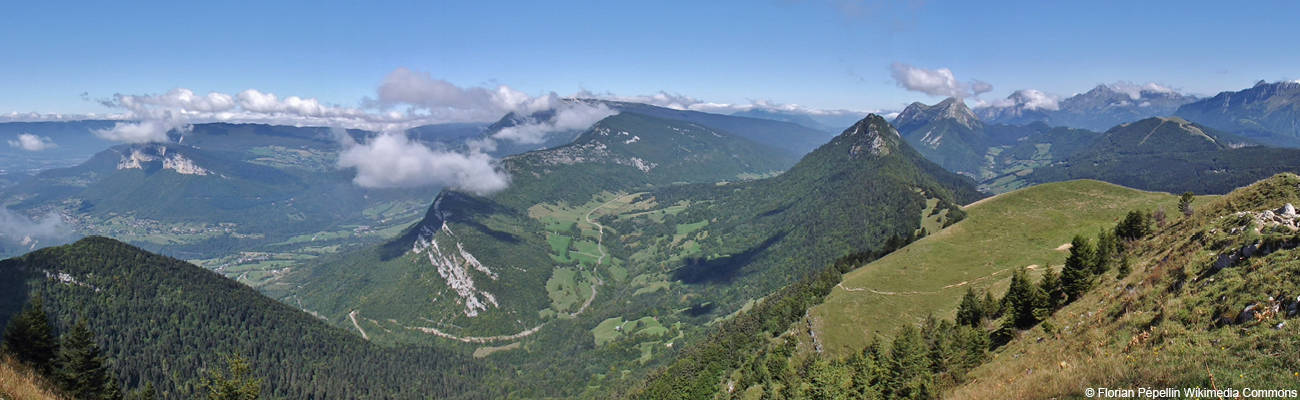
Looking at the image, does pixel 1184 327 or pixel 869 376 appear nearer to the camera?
pixel 1184 327

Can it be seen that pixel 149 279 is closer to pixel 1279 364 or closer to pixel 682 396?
pixel 682 396

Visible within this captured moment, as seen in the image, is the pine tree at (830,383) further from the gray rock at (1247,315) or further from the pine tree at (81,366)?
the pine tree at (81,366)

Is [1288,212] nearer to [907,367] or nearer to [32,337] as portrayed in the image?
[907,367]

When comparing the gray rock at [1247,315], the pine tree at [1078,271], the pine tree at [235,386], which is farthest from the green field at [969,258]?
the pine tree at [235,386]

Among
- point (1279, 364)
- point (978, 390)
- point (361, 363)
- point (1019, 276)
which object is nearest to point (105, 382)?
point (978, 390)

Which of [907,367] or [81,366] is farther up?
[907,367]

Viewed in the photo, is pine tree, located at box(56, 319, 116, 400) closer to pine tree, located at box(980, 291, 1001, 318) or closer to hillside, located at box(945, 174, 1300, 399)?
hillside, located at box(945, 174, 1300, 399)

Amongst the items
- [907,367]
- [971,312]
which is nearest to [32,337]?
[907,367]
